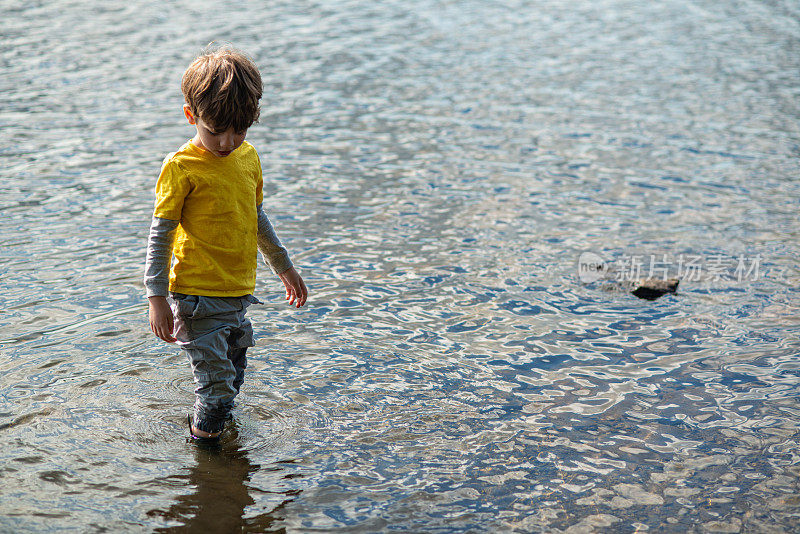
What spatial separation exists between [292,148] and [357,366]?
4.88 metres

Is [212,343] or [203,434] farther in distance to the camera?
[203,434]

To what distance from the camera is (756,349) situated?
533 centimetres

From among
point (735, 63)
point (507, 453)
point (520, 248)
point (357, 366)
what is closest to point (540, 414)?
point (507, 453)

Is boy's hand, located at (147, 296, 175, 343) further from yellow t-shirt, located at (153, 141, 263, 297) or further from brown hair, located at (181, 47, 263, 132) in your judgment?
brown hair, located at (181, 47, 263, 132)

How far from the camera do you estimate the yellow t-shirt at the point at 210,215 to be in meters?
3.65

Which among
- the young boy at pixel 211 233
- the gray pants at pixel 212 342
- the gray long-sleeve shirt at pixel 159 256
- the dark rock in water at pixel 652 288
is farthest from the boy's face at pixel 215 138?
the dark rock in water at pixel 652 288

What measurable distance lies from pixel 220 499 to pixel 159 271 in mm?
1057

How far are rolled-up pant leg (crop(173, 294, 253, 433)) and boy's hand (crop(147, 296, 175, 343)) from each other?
12cm

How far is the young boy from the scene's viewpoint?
140 inches

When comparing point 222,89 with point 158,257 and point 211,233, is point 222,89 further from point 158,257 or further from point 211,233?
point 158,257

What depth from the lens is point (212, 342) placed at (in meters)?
3.89

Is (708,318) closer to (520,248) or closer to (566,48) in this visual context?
(520,248)

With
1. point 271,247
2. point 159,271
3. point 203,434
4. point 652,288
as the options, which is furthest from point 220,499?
point 652,288

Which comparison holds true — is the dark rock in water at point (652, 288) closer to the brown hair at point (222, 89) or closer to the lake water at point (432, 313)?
the lake water at point (432, 313)
